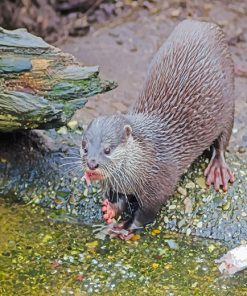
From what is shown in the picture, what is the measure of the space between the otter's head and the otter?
18 mm

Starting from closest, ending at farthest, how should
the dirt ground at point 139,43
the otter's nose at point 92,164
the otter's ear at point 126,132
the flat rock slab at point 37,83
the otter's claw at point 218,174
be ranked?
the otter's nose at point 92,164 → the otter's ear at point 126,132 → the flat rock slab at point 37,83 → the otter's claw at point 218,174 → the dirt ground at point 139,43

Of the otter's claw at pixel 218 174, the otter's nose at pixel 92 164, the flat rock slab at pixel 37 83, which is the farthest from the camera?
the otter's claw at pixel 218 174

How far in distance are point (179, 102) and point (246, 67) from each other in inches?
52.6

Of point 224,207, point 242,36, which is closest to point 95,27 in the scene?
point 242,36

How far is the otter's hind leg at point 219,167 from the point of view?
13.1ft

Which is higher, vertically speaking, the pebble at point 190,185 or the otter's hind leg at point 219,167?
the otter's hind leg at point 219,167

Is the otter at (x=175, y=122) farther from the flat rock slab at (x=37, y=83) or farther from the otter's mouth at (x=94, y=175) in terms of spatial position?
the flat rock slab at (x=37, y=83)

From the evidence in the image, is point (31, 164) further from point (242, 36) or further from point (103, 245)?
point (242, 36)

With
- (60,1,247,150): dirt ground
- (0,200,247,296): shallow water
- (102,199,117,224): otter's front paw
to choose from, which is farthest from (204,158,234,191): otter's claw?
(60,1,247,150): dirt ground

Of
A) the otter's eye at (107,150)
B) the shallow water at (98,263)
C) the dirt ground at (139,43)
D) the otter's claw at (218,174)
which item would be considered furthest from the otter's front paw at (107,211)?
the dirt ground at (139,43)

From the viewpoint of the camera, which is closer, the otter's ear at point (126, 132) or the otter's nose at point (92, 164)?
the otter's nose at point (92, 164)

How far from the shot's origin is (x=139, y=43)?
5.32 meters

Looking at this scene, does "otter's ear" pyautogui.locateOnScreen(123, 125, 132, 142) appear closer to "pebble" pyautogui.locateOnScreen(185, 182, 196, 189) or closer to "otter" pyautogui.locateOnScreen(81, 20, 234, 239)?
"otter" pyautogui.locateOnScreen(81, 20, 234, 239)

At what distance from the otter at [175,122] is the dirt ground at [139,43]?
610 millimetres
